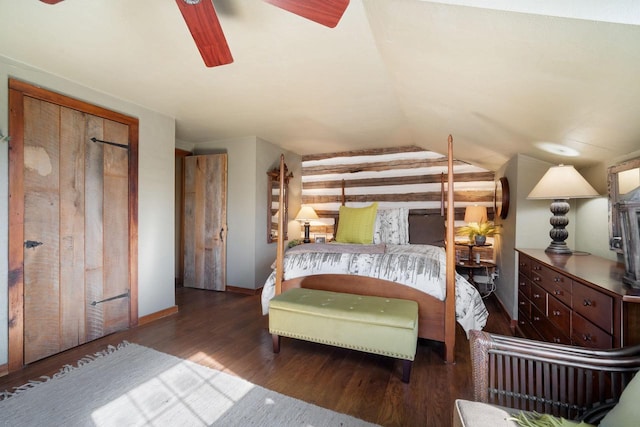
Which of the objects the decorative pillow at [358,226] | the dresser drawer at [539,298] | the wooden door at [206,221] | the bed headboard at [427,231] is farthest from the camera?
the wooden door at [206,221]

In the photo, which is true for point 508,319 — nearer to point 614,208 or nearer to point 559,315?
point 559,315

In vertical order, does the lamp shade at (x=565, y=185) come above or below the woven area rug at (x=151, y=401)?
above

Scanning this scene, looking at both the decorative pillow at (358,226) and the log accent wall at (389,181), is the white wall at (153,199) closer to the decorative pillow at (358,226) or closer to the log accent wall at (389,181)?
the decorative pillow at (358,226)

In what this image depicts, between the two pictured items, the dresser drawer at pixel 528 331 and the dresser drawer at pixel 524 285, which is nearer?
the dresser drawer at pixel 528 331

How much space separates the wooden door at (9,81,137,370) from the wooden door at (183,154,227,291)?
1378 mm

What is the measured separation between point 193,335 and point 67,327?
1.05 m

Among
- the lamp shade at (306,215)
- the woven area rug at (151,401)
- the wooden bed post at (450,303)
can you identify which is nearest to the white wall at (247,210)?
the lamp shade at (306,215)

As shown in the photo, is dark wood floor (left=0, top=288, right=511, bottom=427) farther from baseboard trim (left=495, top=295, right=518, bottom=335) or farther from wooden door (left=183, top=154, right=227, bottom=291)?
wooden door (left=183, top=154, right=227, bottom=291)

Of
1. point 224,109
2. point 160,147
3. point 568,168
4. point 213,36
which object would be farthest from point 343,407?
point 160,147

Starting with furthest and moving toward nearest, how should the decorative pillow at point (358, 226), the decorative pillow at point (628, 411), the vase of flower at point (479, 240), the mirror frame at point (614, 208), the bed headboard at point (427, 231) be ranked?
the bed headboard at point (427, 231), the vase of flower at point (479, 240), the decorative pillow at point (358, 226), the mirror frame at point (614, 208), the decorative pillow at point (628, 411)

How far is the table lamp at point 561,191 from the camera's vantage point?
2.17 m

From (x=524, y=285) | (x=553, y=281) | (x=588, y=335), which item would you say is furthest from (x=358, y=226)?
(x=588, y=335)

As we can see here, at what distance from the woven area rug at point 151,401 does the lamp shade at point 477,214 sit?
11.0ft

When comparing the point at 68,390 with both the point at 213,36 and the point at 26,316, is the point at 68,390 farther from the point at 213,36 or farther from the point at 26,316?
the point at 213,36
